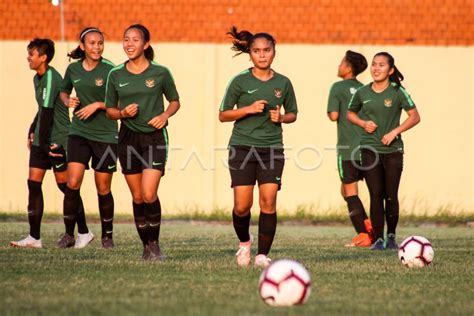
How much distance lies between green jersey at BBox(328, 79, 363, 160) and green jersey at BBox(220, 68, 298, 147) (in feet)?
12.6

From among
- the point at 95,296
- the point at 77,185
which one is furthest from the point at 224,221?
the point at 95,296

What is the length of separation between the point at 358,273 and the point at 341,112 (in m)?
4.74

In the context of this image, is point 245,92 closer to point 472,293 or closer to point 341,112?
point 472,293

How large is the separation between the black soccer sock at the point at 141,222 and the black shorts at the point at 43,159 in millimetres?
1951

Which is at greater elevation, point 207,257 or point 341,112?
point 341,112

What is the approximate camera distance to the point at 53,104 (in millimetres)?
11797

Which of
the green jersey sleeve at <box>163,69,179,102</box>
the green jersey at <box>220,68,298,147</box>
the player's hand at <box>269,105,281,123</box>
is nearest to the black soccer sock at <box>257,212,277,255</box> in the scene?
the green jersey at <box>220,68,298,147</box>

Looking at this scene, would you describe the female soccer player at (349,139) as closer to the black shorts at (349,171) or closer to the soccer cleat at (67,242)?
the black shorts at (349,171)

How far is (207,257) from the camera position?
1070cm

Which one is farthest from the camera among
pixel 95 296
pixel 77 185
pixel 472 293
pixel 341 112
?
pixel 341 112

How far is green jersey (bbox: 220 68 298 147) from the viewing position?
9703 millimetres

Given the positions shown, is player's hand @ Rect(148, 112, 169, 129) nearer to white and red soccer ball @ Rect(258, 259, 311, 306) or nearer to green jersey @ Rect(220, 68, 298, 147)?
green jersey @ Rect(220, 68, 298, 147)

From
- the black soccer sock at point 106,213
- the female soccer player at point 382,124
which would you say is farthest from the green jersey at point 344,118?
the black soccer sock at point 106,213

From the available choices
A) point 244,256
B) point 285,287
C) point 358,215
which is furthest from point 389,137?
point 285,287
